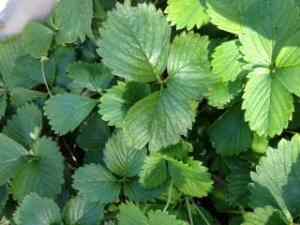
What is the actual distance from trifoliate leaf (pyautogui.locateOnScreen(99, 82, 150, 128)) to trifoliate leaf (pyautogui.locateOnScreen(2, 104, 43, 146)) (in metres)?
0.21

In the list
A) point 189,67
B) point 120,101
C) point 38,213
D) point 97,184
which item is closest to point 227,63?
point 189,67

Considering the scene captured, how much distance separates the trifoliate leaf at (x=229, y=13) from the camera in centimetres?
90

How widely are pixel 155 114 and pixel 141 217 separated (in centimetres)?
16

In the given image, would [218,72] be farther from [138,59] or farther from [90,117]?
[90,117]

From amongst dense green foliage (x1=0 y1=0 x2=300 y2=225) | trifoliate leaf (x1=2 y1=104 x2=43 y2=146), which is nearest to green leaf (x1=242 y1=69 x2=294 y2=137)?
dense green foliage (x1=0 y1=0 x2=300 y2=225)

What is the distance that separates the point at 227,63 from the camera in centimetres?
95

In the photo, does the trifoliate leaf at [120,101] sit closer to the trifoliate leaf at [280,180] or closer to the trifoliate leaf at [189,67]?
the trifoliate leaf at [189,67]

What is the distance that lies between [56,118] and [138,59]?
25 centimetres

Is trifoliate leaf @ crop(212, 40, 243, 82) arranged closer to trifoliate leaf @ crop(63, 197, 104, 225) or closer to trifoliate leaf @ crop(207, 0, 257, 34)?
trifoliate leaf @ crop(207, 0, 257, 34)

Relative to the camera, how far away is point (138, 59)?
0.92 metres

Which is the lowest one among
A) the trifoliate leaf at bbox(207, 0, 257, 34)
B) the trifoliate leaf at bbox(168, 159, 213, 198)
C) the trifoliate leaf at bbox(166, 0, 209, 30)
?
the trifoliate leaf at bbox(168, 159, 213, 198)

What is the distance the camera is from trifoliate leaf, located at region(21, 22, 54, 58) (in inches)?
47.7

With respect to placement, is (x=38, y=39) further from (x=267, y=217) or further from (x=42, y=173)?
(x=267, y=217)

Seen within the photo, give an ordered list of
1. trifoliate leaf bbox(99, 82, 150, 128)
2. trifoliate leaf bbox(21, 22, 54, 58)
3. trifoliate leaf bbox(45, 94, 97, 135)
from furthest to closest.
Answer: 1. trifoliate leaf bbox(21, 22, 54, 58)
2. trifoliate leaf bbox(45, 94, 97, 135)
3. trifoliate leaf bbox(99, 82, 150, 128)
